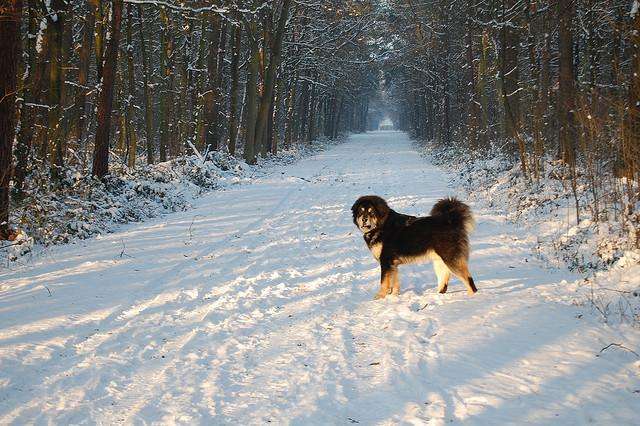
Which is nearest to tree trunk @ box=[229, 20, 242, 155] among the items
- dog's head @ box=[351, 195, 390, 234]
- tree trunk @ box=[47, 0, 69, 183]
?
tree trunk @ box=[47, 0, 69, 183]

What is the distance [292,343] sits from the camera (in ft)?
15.8

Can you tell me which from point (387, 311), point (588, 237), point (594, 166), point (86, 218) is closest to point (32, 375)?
point (387, 311)

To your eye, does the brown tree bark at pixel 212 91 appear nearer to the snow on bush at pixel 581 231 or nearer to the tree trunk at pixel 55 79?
the tree trunk at pixel 55 79

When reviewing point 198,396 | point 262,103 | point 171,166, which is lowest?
point 198,396

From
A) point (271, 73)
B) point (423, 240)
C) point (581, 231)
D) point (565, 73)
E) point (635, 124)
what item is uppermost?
point (271, 73)

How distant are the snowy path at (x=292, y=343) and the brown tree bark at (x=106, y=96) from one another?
4607 millimetres

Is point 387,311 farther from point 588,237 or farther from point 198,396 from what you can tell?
point 588,237

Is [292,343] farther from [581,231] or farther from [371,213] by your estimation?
[581,231]

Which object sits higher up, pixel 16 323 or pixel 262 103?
pixel 262 103

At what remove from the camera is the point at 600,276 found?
21.2 ft

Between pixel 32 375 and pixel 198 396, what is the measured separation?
4.97 feet

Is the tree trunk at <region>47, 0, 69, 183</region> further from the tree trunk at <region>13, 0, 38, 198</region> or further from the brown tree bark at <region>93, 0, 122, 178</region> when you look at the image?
the brown tree bark at <region>93, 0, 122, 178</region>

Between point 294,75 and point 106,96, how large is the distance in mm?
20736

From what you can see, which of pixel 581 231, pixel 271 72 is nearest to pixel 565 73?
pixel 581 231
